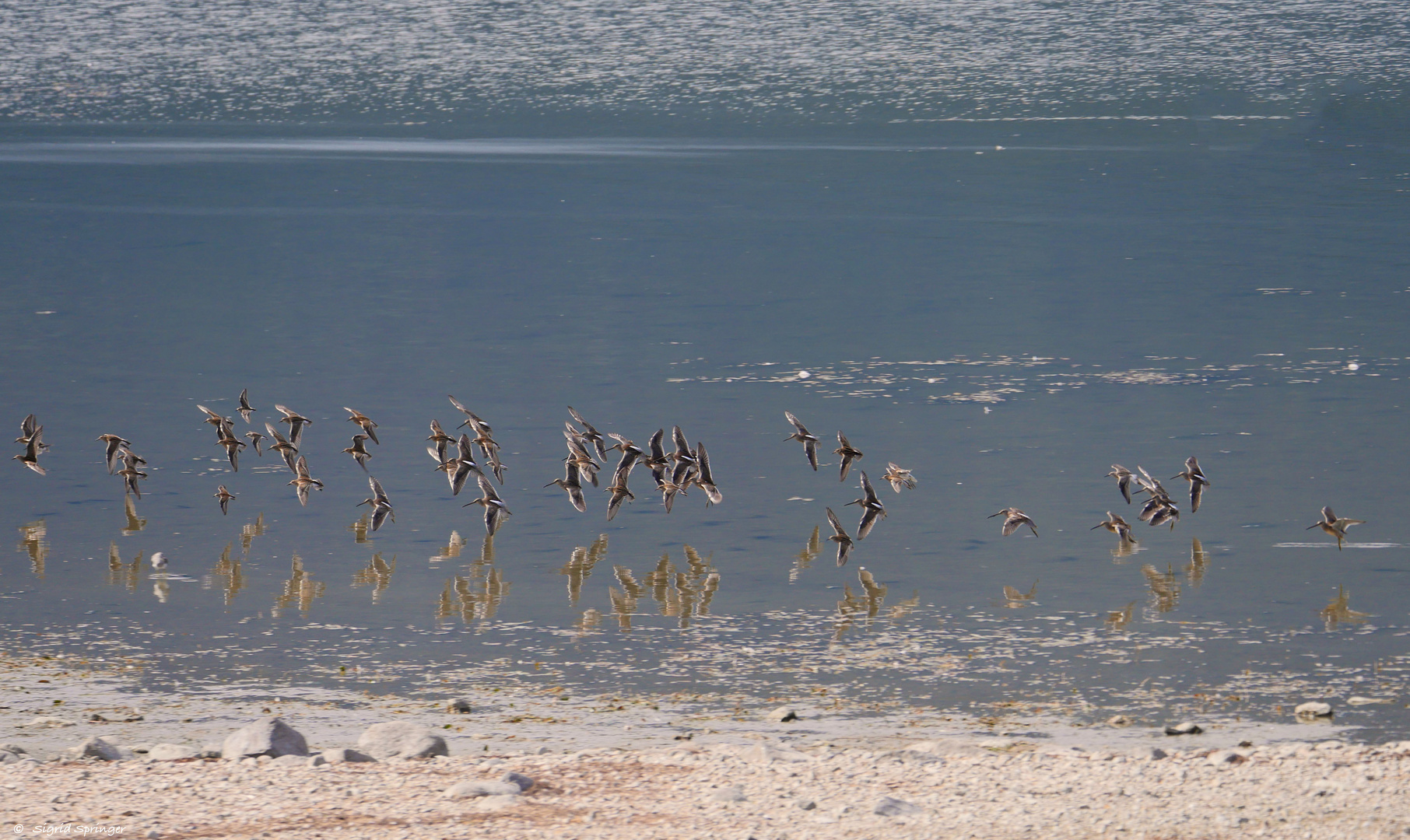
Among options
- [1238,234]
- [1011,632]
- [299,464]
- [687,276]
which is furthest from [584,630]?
[1238,234]

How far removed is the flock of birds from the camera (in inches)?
305

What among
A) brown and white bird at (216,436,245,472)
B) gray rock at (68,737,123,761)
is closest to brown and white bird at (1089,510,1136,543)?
brown and white bird at (216,436,245,472)

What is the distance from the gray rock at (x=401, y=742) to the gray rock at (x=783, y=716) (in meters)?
1.06

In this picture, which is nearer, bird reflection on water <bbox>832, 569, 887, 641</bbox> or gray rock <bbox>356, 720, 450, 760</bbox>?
gray rock <bbox>356, 720, 450, 760</bbox>

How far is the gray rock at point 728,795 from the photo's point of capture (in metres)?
4.72

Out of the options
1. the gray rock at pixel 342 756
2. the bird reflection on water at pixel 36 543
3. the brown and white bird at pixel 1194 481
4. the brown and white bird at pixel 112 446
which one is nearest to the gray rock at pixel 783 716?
the gray rock at pixel 342 756

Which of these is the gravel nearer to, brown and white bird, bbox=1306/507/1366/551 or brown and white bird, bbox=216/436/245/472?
brown and white bird, bbox=1306/507/1366/551

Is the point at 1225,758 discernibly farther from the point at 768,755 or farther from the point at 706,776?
the point at 706,776

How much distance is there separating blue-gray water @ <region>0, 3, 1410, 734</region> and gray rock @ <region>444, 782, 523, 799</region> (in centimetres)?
138

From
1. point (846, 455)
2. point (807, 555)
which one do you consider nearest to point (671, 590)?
point (807, 555)

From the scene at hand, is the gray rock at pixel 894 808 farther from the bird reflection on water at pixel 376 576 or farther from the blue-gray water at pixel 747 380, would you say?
the bird reflection on water at pixel 376 576

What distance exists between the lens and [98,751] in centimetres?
512

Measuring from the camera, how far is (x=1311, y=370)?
475 inches

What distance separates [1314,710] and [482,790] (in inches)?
105
